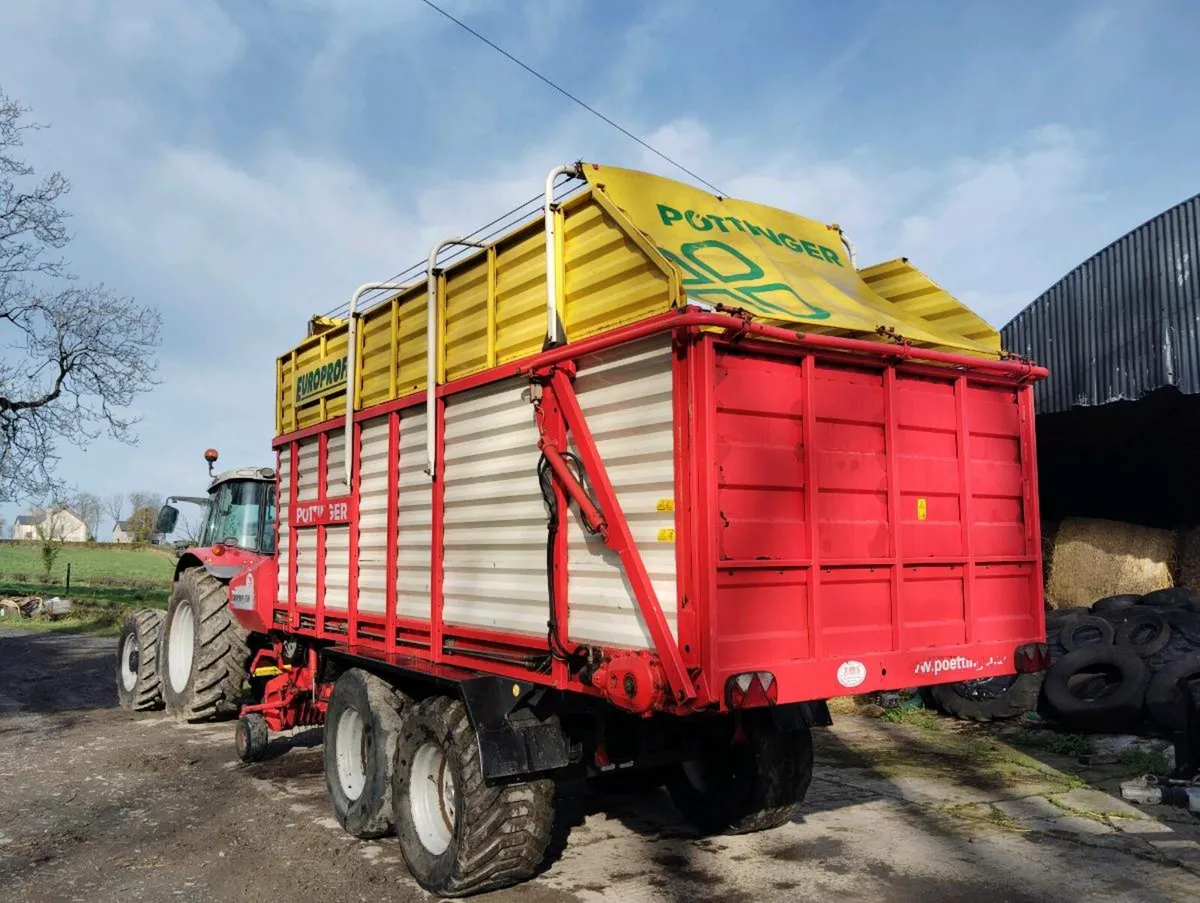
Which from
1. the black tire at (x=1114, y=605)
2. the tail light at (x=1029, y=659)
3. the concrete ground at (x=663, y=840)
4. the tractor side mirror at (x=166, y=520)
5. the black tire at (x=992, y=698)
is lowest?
the concrete ground at (x=663, y=840)

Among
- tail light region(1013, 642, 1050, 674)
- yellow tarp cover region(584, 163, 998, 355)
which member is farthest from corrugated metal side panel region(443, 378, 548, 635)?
tail light region(1013, 642, 1050, 674)

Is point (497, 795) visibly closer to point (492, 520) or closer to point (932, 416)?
point (492, 520)

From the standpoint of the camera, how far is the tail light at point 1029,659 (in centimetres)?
480

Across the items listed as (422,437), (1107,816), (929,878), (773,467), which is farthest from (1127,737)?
(422,437)

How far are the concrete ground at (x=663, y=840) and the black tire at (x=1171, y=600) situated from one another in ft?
13.4

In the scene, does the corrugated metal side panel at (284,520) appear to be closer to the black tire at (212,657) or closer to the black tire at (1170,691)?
the black tire at (212,657)

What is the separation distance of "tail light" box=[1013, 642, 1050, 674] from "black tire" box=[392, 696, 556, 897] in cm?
247

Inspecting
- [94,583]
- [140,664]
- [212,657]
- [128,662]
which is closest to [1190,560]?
[212,657]

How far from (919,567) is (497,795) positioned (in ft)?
7.61

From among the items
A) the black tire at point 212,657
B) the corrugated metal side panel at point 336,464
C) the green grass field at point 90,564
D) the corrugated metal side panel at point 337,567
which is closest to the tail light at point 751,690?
the corrugated metal side panel at point 337,567

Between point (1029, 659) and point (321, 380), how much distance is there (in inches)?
209

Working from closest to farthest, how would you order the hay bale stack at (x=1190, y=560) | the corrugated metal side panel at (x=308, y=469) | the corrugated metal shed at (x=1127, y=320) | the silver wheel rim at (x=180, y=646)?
the corrugated metal side panel at (x=308, y=469), the silver wheel rim at (x=180, y=646), the corrugated metal shed at (x=1127, y=320), the hay bale stack at (x=1190, y=560)

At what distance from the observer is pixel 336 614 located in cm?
664

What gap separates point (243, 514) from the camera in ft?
33.6
